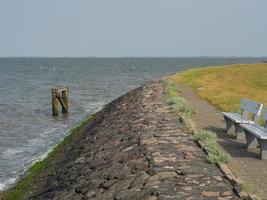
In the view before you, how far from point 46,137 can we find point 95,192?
13.1 meters

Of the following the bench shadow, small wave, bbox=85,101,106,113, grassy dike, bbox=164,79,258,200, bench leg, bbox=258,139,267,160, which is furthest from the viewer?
small wave, bbox=85,101,106,113

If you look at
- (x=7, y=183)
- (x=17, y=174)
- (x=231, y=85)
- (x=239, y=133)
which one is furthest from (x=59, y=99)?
(x=239, y=133)

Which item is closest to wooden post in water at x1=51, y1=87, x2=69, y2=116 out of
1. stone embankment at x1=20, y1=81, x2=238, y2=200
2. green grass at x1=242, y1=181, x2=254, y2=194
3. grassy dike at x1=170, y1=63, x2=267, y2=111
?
grassy dike at x1=170, y1=63, x2=267, y2=111

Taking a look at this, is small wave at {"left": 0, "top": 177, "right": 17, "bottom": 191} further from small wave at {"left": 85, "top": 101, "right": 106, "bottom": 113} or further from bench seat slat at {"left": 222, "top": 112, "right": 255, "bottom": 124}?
small wave at {"left": 85, "top": 101, "right": 106, "bottom": 113}

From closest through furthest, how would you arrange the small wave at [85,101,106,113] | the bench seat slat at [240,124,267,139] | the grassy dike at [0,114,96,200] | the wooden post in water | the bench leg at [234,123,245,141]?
the bench seat slat at [240,124,267,139] < the bench leg at [234,123,245,141] < the grassy dike at [0,114,96,200] < the wooden post in water < the small wave at [85,101,106,113]

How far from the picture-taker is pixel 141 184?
824 centimetres

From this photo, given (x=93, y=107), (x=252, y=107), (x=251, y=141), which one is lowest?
(x=93, y=107)

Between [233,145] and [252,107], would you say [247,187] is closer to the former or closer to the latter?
[233,145]

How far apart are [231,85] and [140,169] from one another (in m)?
21.4

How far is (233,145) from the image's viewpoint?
11523 mm

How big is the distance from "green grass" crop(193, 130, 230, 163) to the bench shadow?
20.3 inches

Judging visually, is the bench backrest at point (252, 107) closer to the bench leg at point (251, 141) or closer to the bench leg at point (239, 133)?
the bench leg at point (239, 133)

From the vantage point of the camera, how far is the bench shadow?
10.4 meters

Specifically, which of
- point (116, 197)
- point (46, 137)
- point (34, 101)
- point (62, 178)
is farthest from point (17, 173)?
point (34, 101)
